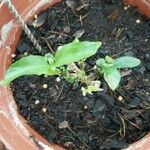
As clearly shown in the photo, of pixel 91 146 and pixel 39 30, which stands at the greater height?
pixel 39 30

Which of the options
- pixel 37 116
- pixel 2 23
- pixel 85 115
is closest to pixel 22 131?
pixel 37 116

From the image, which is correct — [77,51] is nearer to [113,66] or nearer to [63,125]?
[113,66]

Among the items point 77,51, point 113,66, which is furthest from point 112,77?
point 77,51

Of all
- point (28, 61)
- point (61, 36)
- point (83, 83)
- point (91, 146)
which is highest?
point (28, 61)

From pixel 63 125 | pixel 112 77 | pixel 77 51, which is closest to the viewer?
pixel 77 51

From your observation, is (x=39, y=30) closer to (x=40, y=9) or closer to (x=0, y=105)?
(x=40, y=9)

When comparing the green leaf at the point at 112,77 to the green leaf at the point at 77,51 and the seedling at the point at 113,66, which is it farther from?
the green leaf at the point at 77,51
